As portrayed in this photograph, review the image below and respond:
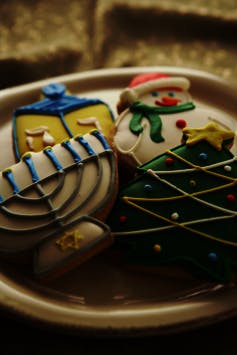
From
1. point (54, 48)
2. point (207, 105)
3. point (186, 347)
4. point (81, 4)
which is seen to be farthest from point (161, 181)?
point (81, 4)

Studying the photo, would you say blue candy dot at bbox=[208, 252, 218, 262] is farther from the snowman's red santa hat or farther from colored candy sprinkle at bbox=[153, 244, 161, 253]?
the snowman's red santa hat

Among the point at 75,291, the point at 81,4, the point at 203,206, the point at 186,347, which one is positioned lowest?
the point at 186,347

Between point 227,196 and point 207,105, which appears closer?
point 227,196

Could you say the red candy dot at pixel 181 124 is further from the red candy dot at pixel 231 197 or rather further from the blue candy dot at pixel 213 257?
the blue candy dot at pixel 213 257

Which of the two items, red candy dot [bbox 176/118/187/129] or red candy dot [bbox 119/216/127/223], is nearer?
red candy dot [bbox 119/216/127/223]

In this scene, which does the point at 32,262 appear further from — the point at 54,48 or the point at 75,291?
the point at 54,48

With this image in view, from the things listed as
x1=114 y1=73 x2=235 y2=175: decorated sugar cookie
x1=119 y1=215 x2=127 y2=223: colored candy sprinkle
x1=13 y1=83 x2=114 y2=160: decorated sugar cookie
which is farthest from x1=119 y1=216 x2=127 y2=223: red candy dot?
x1=13 y1=83 x2=114 y2=160: decorated sugar cookie

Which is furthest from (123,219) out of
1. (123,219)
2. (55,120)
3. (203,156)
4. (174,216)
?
(55,120)

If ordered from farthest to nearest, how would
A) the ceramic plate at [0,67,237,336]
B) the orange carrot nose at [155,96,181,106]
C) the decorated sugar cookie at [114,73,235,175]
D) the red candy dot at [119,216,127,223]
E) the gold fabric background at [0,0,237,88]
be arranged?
the gold fabric background at [0,0,237,88]
the orange carrot nose at [155,96,181,106]
the decorated sugar cookie at [114,73,235,175]
the red candy dot at [119,216,127,223]
the ceramic plate at [0,67,237,336]

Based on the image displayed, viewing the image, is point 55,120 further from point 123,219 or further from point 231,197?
point 231,197
